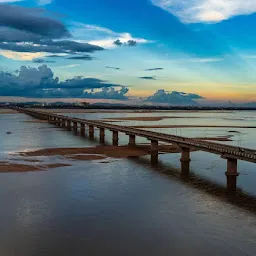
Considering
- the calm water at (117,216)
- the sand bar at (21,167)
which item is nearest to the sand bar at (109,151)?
the sand bar at (21,167)

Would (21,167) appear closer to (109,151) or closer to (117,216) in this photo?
(109,151)

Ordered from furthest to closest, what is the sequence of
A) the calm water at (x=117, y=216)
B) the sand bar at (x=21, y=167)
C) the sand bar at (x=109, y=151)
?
the sand bar at (x=109, y=151) → the sand bar at (x=21, y=167) → the calm water at (x=117, y=216)

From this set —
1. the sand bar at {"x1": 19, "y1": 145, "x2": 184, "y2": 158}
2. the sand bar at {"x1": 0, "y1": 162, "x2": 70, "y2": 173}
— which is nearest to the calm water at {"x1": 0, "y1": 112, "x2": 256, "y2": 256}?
the sand bar at {"x1": 0, "y1": 162, "x2": 70, "y2": 173}

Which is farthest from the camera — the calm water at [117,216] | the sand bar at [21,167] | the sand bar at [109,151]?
the sand bar at [109,151]

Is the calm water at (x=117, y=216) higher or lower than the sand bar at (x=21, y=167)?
lower

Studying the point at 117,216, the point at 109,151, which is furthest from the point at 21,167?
the point at 117,216

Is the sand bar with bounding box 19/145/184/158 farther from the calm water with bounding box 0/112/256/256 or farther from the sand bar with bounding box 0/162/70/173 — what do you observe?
the calm water with bounding box 0/112/256/256

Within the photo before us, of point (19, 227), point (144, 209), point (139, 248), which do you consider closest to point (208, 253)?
point (139, 248)

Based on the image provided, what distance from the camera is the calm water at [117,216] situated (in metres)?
18.7

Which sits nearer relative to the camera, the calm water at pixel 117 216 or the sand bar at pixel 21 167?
the calm water at pixel 117 216

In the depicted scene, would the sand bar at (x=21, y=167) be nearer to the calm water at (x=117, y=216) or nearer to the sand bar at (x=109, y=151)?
the calm water at (x=117, y=216)

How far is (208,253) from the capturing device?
17.9m

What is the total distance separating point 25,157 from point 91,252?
30709mm

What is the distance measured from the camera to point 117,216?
76.6ft
